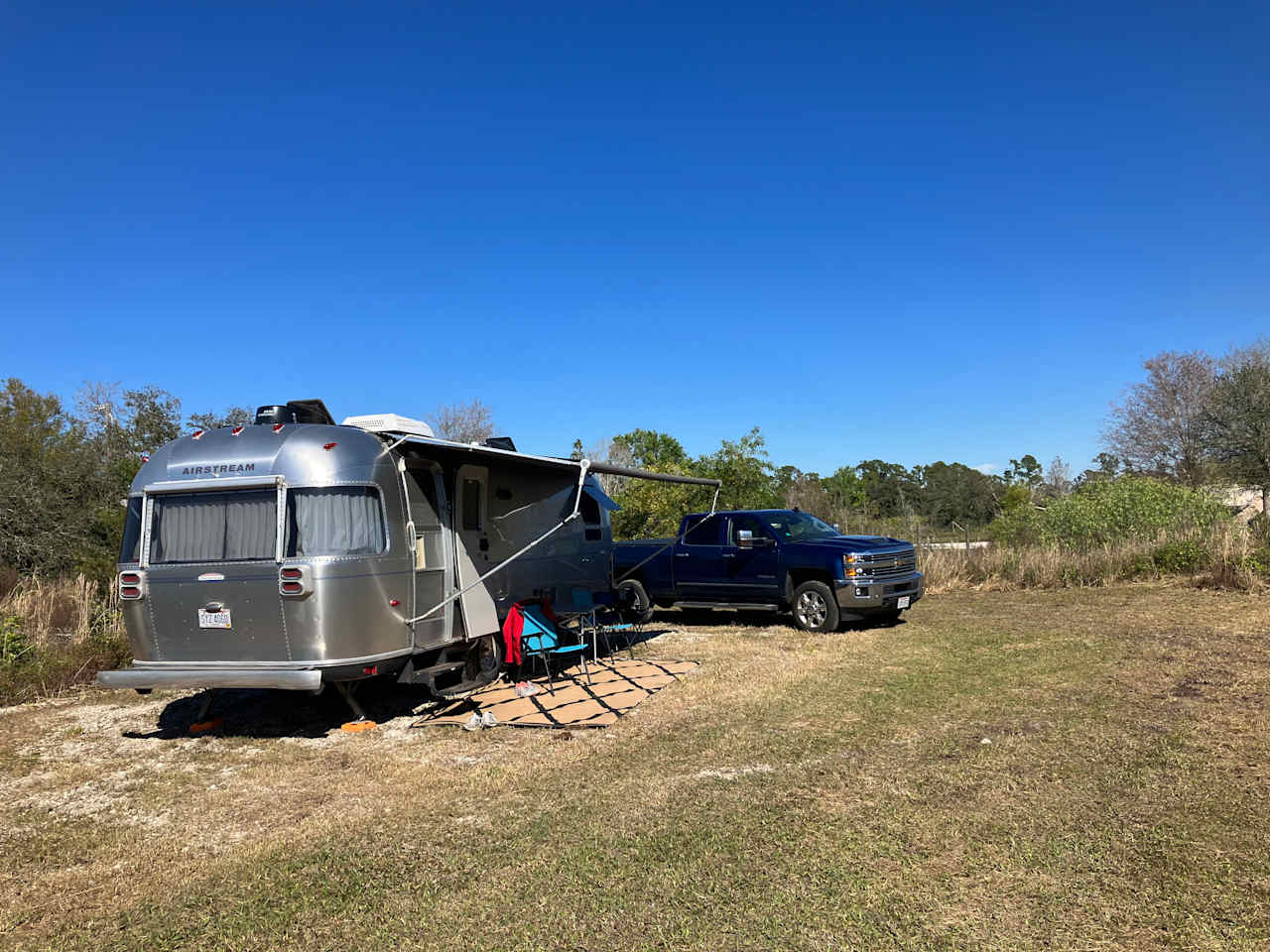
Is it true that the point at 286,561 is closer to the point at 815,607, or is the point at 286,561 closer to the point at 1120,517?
the point at 815,607

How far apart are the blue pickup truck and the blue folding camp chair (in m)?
3.61

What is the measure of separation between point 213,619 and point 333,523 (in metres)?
1.26

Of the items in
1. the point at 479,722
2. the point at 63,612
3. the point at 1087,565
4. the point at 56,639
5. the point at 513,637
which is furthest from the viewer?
the point at 1087,565

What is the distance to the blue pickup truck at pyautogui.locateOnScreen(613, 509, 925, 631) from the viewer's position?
11281 millimetres

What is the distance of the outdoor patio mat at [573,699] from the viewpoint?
734cm

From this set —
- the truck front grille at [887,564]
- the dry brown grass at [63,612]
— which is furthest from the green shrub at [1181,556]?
the dry brown grass at [63,612]

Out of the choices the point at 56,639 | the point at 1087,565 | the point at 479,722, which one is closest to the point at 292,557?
the point at 479,722

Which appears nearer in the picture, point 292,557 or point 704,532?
point 292,557

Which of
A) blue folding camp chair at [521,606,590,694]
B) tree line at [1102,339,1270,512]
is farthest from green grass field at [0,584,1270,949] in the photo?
tree line at [1102,339,1270,512]

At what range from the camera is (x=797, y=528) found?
12438 mm

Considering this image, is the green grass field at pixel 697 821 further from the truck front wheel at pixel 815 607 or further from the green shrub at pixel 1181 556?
the green shrub at pixel 1181 556

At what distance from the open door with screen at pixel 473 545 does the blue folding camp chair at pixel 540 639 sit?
0.54m

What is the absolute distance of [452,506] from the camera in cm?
814

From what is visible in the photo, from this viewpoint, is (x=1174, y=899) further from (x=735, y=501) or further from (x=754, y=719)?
(x=735, y=501)
